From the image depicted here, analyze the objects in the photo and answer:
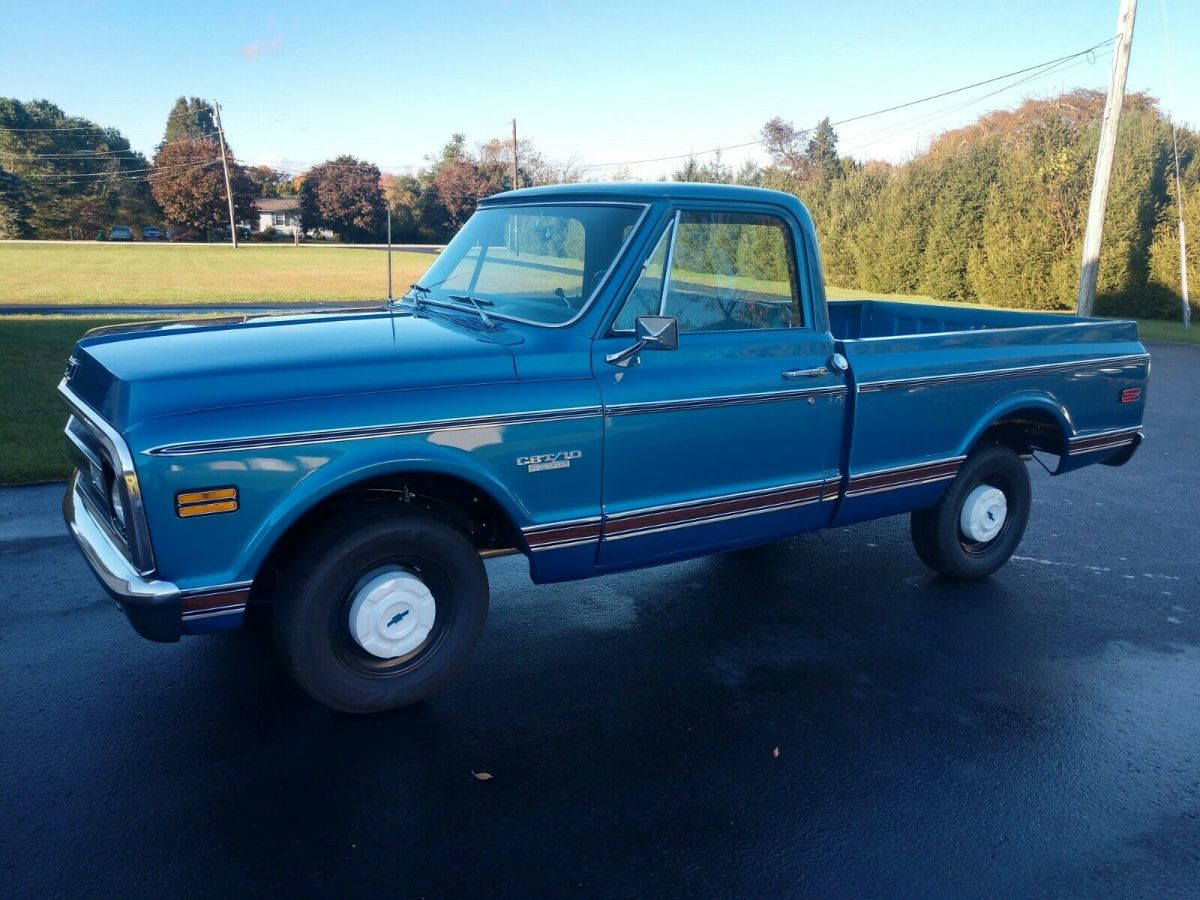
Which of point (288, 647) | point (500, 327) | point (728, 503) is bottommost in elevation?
point (288, 647)

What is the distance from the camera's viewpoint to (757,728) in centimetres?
361

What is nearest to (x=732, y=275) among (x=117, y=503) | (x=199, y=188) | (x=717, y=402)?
(x=717, y=402)

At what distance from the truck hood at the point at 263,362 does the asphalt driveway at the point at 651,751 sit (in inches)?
49.5

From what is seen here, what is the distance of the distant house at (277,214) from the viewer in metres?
77.8

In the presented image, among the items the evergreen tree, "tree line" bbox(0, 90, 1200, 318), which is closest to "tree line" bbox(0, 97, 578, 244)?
"tree line" bbox(0, 90, 1200, 318)

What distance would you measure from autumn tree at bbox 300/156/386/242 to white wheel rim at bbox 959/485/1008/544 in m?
61.4

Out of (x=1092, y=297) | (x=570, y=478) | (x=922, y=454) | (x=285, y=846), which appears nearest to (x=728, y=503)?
(x=570, y=478)

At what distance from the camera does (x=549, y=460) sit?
3.56 metres

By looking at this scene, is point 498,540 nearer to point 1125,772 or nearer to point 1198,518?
point 1125,772

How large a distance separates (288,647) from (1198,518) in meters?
6.35

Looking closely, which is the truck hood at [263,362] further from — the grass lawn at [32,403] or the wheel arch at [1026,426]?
the wheel arch at [1026,426]

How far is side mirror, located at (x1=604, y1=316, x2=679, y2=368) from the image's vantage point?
11.8 feet

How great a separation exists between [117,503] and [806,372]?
113 inches

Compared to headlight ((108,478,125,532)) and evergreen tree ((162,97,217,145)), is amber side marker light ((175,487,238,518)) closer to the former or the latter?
headlight ((108,478,125,532))
